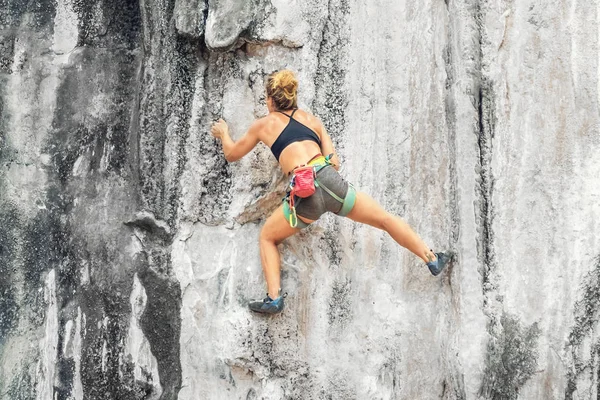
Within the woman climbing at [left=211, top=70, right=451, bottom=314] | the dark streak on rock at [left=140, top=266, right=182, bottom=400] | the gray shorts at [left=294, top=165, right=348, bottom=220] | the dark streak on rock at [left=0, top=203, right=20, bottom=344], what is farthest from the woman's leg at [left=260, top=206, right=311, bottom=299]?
the dark streak on rock at [left=0, top=203, right=20, bottom=344]

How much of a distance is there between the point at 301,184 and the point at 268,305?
2.19 ft

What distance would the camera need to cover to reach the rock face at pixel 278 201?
431 centimetres

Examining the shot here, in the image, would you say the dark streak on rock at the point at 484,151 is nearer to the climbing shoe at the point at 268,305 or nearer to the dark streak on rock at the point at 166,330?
the climbing shoe at the point at 268,305

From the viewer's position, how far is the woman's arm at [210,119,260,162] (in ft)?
13.9

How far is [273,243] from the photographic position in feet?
14.2

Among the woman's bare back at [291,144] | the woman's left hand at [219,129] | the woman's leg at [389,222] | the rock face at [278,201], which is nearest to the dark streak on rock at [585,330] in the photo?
the rock face at [278,201]

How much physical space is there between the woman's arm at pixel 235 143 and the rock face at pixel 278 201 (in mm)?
134

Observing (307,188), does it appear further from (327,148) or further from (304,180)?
(327,148)

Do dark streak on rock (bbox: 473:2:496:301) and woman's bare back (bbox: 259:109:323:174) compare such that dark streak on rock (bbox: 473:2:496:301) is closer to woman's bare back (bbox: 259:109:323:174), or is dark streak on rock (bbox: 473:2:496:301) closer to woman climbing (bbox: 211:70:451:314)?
woman climbing (bbox: 211:70:451:314)

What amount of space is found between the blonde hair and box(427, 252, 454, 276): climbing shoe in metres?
1.04

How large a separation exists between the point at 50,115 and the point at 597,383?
3.19 m

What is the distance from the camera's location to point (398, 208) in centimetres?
447

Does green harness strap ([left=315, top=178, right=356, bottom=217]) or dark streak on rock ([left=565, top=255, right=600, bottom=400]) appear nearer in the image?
green harness strap ([left=315, top=178, right=356, bottom=217])

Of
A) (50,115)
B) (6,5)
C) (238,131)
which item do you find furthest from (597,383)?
(6,5)
